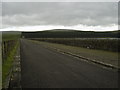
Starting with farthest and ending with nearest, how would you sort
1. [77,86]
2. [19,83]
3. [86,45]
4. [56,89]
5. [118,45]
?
[86,45] → [118,45] → [19,83] → [77,86] → [56,89]

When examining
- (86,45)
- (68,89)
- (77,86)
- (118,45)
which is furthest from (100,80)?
(86,45)

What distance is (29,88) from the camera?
7.92 metres

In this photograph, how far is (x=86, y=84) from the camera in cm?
840

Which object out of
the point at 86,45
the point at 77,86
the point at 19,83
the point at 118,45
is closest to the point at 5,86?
the point at 19,83

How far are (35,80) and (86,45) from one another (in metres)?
26.6

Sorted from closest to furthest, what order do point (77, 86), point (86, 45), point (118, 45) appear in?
point (77, 86) → point (118, 45) → point (86, 45)

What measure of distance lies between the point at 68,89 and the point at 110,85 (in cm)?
182

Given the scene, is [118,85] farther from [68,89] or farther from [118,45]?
[118,45]

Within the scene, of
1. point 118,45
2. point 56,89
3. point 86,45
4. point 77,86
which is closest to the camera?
point 56,89

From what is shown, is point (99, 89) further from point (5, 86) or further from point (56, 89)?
point (5, 86)

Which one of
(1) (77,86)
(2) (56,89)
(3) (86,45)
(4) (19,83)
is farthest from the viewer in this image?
(3) (86,45)

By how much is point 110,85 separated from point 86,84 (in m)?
0.93

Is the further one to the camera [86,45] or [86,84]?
[86,45]

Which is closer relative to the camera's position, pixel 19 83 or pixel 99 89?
pixel 99 89
